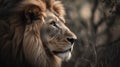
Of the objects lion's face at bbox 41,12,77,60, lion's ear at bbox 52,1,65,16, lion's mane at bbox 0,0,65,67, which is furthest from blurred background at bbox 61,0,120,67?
lion's mane at bbox 0,0,65,67

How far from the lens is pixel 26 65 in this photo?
5512 mm

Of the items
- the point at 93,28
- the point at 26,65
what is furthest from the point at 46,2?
the point at 93,28

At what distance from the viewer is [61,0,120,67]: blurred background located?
7.38 meters

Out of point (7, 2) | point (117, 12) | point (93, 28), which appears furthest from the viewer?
point (93, 28)

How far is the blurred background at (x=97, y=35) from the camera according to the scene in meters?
7.38

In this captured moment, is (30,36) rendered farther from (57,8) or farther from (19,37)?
(57,8)

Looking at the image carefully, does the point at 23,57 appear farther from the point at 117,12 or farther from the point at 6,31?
the point at 117,12

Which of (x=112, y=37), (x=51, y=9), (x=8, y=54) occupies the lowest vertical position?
(x=112, y=37)

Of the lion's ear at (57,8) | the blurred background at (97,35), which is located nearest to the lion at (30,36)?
the lion's ear at (57,8)

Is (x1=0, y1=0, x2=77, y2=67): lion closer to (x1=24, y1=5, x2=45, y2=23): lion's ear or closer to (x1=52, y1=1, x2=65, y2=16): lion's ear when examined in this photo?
(x1=24, y1=5, x2=45, y2=23): lion's ear

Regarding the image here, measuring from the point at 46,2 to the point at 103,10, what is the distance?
3128mm

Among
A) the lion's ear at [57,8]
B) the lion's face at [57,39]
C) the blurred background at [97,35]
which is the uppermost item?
the lion's ear at [57,8]

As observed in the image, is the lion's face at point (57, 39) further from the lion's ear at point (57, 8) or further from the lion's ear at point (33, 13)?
the lion's ear at point (57, 8)

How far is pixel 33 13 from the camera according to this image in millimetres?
5566
